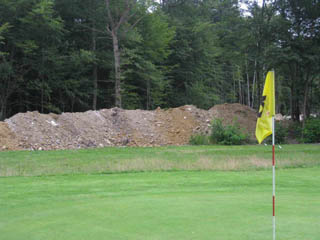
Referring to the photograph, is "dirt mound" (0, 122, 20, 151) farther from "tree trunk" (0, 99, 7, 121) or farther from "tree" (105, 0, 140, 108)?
"tree" (105, 0, 140, 108)

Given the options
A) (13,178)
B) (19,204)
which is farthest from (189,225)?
(13,178)

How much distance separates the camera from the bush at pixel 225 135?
89.6ft

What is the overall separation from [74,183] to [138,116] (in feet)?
57.7

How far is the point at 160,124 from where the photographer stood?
29.7 m

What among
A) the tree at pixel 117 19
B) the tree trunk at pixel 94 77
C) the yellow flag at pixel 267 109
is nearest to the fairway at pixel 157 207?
the yellow flag at pixel 267 109

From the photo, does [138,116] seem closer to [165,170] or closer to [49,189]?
[165,170]

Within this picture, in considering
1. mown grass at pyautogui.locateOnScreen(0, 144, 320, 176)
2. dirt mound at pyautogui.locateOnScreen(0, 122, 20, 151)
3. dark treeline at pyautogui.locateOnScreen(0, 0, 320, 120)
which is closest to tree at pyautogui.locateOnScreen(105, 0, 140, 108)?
dark treeline at pyautogui.locateOnScreen(0, 0, 320, 120)

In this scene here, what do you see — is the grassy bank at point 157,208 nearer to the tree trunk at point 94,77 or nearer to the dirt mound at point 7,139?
the dirt mound at point 7,139

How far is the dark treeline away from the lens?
31375 mm

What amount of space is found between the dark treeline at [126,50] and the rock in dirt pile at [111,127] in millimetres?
4482

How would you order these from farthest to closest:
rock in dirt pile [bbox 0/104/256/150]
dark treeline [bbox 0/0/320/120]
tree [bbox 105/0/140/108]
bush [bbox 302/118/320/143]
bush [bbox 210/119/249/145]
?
1. tree [bbox 105/0/140/108]
2. dark treeline [bbox 0/0/320/120]
3. bush [bbox 302/118/320/143]
4. bush [bbox 210/119/249/145]
5. rock in dirt pile [bbox 0/104/256/150]

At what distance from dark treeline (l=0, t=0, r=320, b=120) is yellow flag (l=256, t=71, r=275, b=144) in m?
24.1

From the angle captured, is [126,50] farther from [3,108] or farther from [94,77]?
[3,108]

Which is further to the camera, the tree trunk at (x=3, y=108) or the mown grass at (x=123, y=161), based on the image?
the tree trunk at (x=3, y=108)
